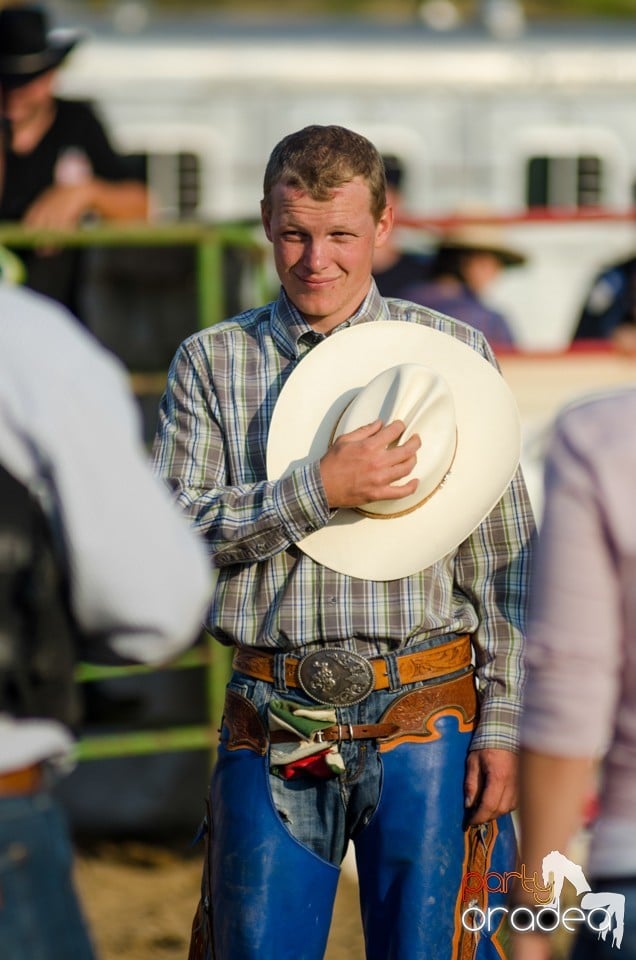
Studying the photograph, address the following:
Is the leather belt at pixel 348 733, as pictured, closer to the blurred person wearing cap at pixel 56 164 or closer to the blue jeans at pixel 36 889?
the blue jeans at pixel 36 889

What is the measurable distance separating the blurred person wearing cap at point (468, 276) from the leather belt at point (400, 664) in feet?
14.4

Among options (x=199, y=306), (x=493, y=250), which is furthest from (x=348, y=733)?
(x=493, y=250)

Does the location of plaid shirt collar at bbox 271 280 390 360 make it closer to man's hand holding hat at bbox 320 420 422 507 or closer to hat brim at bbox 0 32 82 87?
man's hand holding hat at bbox 320 420 422 507

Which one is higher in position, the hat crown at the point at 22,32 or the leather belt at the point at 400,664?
the hat crown at the point at 22,32

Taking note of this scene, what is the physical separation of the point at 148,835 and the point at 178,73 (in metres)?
7.28

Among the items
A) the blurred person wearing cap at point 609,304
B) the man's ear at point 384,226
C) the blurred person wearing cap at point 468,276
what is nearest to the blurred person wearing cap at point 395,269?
the blurred person wearing cap at point 468,276

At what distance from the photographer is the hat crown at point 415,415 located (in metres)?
2.90

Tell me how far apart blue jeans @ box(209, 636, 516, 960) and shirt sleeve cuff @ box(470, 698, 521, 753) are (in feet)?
0.28

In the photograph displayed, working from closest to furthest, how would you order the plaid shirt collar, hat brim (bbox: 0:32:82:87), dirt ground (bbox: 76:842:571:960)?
the plaid shirt collar → dirt ground (bbox: 76:842:571:960) → hat brim (bbox: 0:32:82:87)

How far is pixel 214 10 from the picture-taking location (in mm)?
46250

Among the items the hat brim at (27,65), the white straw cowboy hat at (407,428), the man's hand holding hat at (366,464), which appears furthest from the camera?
the hat brim at (27,65)

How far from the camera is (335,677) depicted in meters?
2.85

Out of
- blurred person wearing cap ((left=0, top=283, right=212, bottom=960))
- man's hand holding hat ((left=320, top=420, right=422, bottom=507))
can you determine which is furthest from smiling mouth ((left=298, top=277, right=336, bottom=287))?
blurred person wearing cap ((left=0, top=283, right=212, bottom=960))

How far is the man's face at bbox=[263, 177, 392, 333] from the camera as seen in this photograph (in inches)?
117
